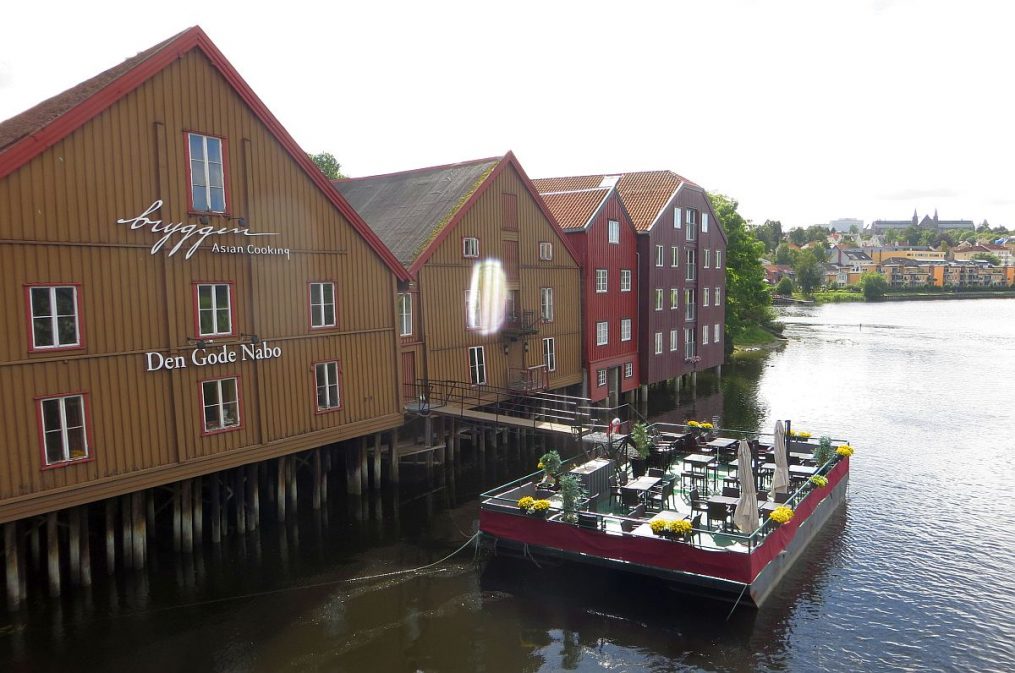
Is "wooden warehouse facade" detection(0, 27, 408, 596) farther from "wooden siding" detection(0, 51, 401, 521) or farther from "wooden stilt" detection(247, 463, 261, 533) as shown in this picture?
"wooden stilt" detection(247, 463, 261, 533)

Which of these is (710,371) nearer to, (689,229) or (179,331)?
(689,229)

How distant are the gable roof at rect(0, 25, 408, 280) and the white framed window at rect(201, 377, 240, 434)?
6.76 metres

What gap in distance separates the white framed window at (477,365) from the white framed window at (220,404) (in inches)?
458

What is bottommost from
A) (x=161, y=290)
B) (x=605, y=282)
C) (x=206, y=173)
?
(x=605, y=282)

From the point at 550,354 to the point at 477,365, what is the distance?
17.2 feet

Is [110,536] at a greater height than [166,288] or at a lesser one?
lesser

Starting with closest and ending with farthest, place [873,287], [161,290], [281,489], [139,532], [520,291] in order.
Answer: [161,290] → [139,532] → [281,489] → [520,291] → [873,287]

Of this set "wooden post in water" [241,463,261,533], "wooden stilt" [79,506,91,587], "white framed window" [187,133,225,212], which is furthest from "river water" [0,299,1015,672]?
"white framed window" [187,133,225,212]

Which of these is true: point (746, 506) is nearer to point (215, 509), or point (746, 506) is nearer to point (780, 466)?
point (780, 466)

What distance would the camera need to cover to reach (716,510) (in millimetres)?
18859

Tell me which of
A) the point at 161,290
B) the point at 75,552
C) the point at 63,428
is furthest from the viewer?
the point at 161,290

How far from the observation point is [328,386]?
23516 mm

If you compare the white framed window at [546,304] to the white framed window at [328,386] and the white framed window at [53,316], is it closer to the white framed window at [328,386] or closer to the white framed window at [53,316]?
the white framed window at [328,386]

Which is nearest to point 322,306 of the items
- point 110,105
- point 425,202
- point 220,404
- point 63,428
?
point 220,404
